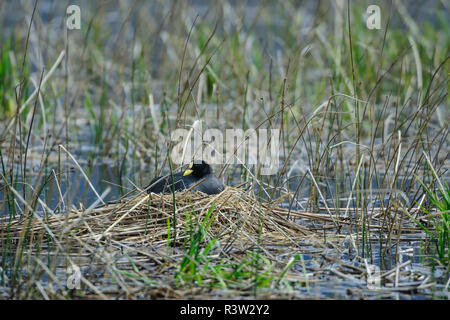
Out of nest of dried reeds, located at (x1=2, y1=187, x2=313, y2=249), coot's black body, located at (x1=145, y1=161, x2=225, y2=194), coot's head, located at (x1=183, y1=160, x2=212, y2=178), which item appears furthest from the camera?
coot's head, located at (x1=183, y1=160, x2=212, y2=178)

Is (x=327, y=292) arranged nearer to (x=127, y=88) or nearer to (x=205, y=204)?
(x=205, y=204)

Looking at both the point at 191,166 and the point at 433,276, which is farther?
the point at 191,166

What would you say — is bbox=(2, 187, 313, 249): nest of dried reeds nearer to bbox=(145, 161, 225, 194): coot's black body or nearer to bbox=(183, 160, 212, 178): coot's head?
bbox=(145, 161, 225, 194): coot's black body

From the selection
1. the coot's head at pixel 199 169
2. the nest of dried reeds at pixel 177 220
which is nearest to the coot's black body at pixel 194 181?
the coot's head at pixel 199 169

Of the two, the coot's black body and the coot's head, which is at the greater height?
the coot's head

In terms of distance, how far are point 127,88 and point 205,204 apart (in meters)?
3.16

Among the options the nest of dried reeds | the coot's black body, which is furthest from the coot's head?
the nest of dried reeds

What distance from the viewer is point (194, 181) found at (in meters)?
5.43

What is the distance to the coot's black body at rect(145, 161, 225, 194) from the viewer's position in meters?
5.27

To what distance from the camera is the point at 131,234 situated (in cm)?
464

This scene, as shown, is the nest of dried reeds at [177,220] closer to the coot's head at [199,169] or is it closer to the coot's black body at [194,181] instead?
the coot's black body at [194,181]

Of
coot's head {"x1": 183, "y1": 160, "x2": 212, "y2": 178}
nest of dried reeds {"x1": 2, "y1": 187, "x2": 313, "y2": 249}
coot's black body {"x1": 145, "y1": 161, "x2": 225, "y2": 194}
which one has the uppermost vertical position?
coot's head {"x1": 183, "y1": 160, "x2": 212, "y2": 178}
